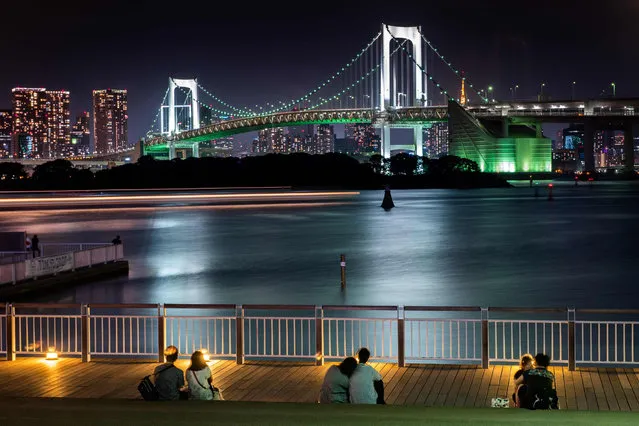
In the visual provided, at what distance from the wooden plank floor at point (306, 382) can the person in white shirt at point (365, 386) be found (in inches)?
53.9

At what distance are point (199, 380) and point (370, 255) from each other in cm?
2467

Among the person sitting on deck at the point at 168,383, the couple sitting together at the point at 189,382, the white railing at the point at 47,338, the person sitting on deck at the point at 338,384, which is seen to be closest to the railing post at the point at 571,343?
the person sitting on deck at the point at 338,384

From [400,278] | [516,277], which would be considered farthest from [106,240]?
[516,277]

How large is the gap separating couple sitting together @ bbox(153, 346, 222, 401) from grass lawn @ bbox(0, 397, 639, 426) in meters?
2.84

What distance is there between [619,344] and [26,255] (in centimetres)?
1628

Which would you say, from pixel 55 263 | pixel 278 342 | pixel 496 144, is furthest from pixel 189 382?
pixel 496 144

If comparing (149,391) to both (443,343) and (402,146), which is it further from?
(402,146)

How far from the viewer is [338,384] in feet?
25.4

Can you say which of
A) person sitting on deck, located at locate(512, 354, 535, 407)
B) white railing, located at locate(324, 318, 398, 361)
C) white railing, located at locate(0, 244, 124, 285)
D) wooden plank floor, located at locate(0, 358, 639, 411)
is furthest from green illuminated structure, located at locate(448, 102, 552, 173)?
person sitting on deck, located at locate(512, 354, 535, 407)

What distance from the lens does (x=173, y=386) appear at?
810 cm

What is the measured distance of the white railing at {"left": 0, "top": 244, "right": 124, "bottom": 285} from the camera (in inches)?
797

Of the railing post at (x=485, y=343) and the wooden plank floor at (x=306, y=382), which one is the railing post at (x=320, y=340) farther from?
the railing post at (x=485, y=343)

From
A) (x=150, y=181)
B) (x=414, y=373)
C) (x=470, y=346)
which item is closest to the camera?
(x=414, y=373)

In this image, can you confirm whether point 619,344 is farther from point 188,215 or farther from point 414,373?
point 188,215
